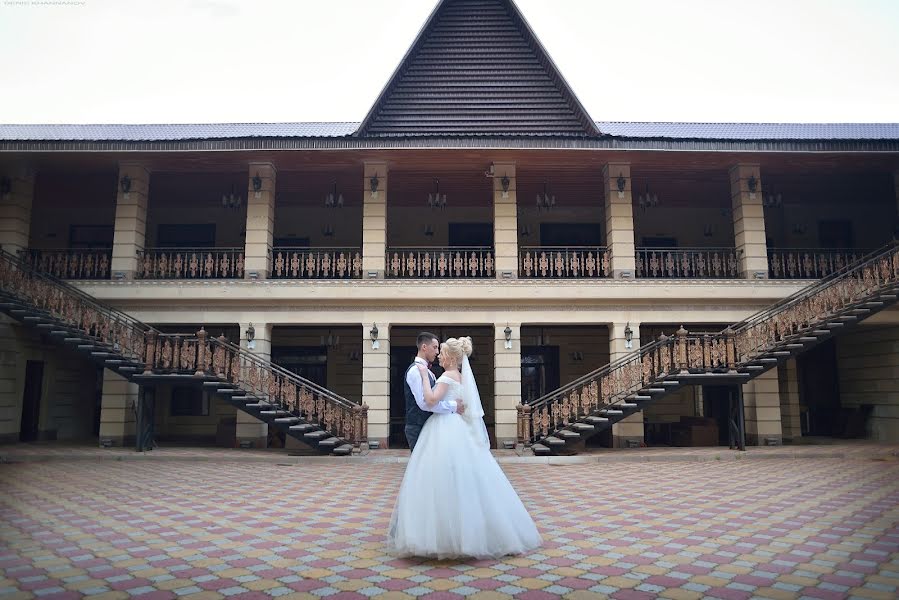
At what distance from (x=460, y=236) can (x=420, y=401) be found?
15175 mm

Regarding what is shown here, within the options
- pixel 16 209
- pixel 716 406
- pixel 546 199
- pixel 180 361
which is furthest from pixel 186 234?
pixel 716 406

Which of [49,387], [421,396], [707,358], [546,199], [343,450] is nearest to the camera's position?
[421,396]

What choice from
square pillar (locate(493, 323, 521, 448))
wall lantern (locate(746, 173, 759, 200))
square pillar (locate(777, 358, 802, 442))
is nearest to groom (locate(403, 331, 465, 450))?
square pillar (locate(493, 323, 521, 448))

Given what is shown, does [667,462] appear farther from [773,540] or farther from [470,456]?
[470,456]

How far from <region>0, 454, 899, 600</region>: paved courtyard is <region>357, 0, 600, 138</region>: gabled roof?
1139 centimetres

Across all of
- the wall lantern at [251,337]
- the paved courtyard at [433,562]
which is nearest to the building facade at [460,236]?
the wall lantern at [251,337]

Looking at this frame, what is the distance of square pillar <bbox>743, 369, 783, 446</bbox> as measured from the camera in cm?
1567

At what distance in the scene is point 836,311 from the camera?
14492 millimetres

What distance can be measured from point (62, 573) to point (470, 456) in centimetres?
358

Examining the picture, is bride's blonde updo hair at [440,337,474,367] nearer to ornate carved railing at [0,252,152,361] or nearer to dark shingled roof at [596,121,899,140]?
ornate carved railing at [0,252,152,361]

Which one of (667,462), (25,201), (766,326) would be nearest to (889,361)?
(766,326)

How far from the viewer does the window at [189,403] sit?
19.9 m

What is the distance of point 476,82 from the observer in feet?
61.9

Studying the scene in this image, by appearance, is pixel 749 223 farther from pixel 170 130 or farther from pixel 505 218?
pixel 170 130
